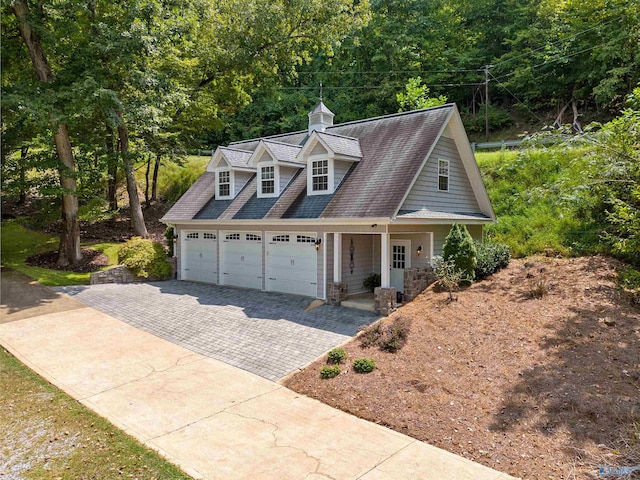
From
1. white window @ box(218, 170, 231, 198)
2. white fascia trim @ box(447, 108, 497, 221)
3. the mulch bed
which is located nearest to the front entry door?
white fascia trim @ box(447, 108, 497, 221)

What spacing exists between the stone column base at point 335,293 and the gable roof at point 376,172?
2.34m

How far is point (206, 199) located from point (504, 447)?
55.3ft

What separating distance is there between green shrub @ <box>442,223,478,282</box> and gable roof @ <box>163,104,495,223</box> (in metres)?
1.07

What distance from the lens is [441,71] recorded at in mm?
35469

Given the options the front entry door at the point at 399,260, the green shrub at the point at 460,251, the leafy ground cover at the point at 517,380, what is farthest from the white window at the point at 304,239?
the green shrub at the point at 460,251

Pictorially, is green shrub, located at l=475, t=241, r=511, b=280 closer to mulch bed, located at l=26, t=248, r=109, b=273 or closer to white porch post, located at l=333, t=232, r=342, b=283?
white porch post, located at l=333, t=232, r=342, b=283

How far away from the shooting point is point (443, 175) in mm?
15125

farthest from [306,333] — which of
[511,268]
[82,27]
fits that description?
[82,27]

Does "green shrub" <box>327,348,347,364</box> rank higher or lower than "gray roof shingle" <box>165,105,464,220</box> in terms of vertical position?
lower

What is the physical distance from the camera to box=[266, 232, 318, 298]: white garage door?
14.8 meters

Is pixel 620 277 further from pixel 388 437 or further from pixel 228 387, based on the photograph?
pixel 228 387

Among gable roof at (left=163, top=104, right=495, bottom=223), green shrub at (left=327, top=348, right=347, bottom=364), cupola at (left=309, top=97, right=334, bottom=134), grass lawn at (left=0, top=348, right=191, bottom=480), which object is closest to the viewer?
grass lawn at (left=0, top=348, right=191, bottom=480)

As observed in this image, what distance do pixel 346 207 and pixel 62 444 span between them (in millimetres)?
9688

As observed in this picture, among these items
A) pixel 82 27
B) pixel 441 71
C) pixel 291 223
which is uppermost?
pixel 441 71
